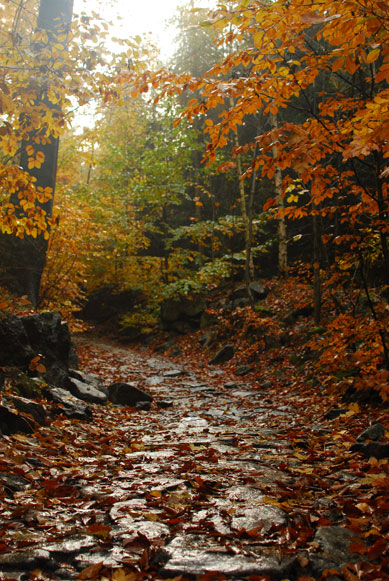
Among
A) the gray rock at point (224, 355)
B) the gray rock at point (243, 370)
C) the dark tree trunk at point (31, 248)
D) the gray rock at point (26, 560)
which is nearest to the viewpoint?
the gray rock at point (26, 560)

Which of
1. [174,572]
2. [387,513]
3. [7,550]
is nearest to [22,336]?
[7,550]

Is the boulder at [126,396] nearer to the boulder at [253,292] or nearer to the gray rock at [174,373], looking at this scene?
the gray rock at [174,373]

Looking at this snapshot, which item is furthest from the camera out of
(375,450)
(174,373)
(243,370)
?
(174,373)

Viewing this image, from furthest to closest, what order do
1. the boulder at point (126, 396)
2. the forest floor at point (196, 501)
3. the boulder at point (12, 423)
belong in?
1. the boulder at point (126, 396)
2. the boulder at point (12, 423)
3. the forest floor at point (196, 501)

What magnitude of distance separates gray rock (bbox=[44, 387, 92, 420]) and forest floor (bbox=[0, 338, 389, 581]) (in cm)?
16

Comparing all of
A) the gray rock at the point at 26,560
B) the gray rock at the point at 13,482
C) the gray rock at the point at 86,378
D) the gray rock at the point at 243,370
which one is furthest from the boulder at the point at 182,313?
the gray rock at the point at 26,560

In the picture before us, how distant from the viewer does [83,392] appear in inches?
238

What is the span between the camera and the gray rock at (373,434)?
373 cm

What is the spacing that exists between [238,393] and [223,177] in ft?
45.1

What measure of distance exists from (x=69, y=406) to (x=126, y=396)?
1661 millimetres

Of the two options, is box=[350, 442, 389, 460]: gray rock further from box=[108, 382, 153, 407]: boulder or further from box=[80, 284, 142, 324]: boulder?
box=[80, 284, 142, 324]: boulder

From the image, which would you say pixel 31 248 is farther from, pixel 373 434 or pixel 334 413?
pixel 373 434

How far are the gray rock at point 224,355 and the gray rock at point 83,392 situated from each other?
5.40 metres

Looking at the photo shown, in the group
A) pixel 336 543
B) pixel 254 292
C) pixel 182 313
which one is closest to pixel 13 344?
pixel 336 543
